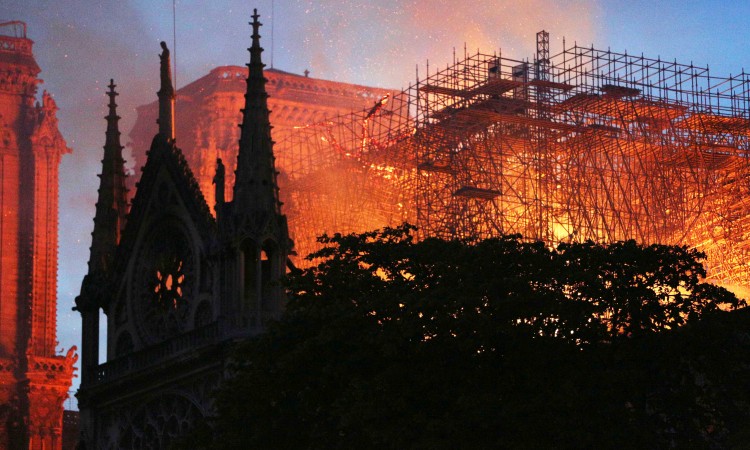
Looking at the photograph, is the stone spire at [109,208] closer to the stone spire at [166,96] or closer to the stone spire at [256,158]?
the stone spire at [166,96]

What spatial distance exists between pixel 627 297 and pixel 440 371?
5337 mm

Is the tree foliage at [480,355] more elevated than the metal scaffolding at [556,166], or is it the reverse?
the metal scaffolding at [556,166]

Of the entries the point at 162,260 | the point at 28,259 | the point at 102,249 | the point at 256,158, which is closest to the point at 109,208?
the point at 102,249

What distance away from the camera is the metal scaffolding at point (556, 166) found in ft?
277

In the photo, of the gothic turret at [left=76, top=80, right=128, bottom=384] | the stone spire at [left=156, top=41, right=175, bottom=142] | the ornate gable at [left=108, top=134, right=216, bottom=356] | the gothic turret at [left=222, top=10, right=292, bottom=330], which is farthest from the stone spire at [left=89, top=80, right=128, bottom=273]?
the gothic turret at [left=222, top=10, right=292, bottom=330]

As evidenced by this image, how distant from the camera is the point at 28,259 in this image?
111 metres

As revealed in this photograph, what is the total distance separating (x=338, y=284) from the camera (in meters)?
55.1

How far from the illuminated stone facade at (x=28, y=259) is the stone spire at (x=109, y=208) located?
3300cm

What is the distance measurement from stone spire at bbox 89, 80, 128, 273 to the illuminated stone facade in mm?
33000

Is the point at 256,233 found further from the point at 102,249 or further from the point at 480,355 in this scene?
the point at 480,355

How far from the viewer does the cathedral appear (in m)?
65.9

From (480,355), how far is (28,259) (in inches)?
2565

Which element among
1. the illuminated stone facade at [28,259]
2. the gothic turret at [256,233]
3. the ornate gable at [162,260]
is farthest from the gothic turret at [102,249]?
the illuminated stone facade at [28,259]

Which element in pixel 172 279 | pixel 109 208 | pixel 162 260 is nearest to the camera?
pixel 172 279
